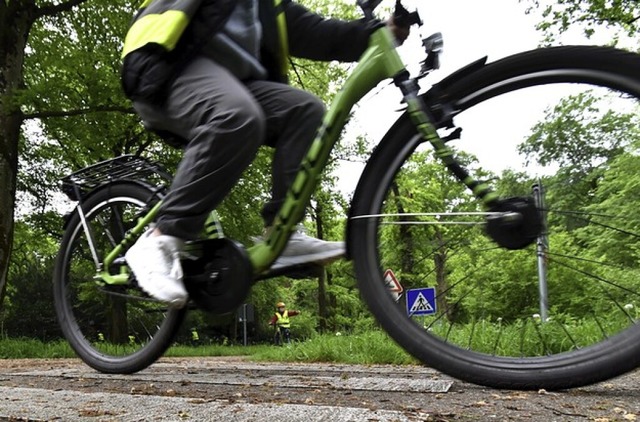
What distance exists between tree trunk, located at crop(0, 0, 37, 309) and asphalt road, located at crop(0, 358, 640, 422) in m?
4.64

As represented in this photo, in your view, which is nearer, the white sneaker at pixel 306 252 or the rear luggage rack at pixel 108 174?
the white sneaker at pixel 306 252

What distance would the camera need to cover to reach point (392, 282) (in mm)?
1533

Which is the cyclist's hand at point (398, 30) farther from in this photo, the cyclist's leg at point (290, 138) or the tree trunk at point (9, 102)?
the tree trunk at point (9, 102)

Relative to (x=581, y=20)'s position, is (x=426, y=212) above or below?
below

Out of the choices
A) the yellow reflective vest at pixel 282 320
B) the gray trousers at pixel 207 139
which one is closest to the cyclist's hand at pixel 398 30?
the gray trousers at pixel 207 139

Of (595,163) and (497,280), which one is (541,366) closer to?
(497,280)

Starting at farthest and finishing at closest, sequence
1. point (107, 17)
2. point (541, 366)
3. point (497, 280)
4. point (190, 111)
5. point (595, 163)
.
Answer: point (107, 17), point (190, 111), point (497, 280), point (595, 163), point (541, 366)

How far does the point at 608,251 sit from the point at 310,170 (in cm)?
78

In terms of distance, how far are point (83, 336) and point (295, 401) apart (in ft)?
3.97

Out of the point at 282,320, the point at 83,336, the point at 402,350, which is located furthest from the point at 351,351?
the point at 282,320

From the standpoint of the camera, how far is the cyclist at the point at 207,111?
5.28 feet

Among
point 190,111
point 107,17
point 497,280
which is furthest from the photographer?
point 107,17

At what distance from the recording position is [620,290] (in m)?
1.37

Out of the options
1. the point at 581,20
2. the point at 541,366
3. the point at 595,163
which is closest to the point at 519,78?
the point at 595,163
